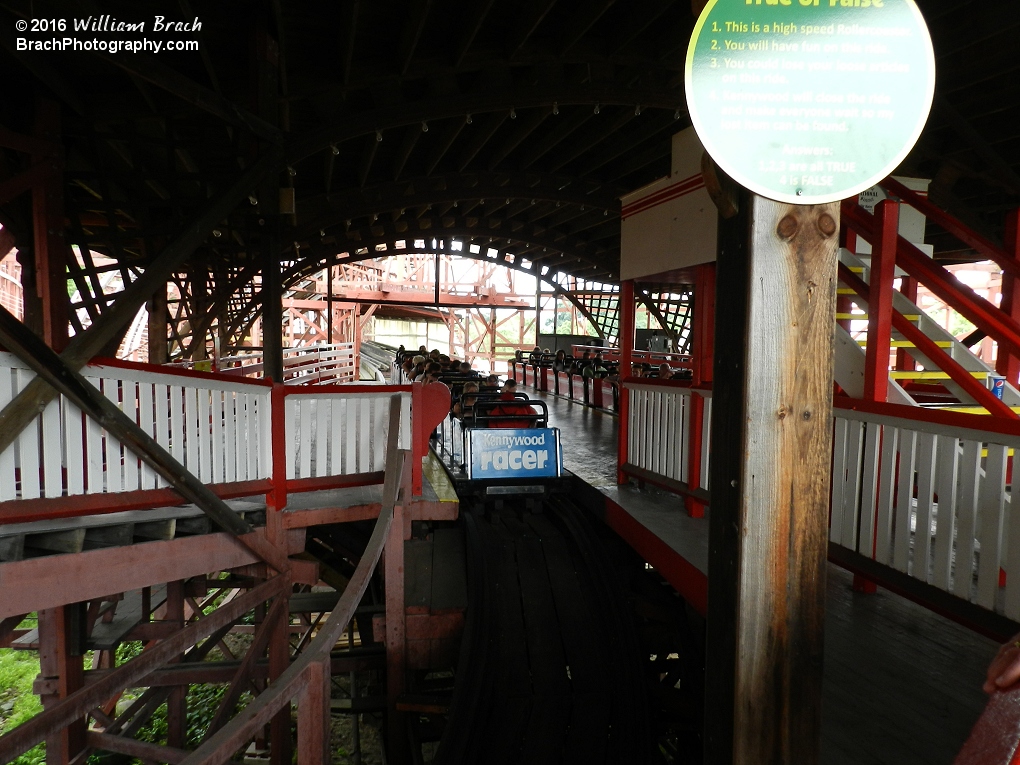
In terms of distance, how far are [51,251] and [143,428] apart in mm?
2685

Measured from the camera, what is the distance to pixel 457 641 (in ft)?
15.9

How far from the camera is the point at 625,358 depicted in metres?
6.39

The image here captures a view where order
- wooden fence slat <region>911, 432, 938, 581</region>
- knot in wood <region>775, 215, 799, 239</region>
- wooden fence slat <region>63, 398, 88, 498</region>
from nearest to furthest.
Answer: knot in wood <region>775, 215, 799, 239</region> → wooden fence slat <region>911, 432, 938, 581</region> → wooden fence slat <region>63, 398, 88, 498</region>

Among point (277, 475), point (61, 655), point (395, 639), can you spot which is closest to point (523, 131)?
point (277, 475)

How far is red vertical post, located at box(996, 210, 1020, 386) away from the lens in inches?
210

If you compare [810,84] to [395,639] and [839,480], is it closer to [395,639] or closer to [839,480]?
[839,480]

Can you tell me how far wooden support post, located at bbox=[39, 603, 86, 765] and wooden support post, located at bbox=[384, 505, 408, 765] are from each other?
2.48 m

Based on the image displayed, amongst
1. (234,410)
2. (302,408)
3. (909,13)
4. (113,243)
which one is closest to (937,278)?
(909,13)

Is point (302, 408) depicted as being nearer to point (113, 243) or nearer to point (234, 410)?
point (234, 410)

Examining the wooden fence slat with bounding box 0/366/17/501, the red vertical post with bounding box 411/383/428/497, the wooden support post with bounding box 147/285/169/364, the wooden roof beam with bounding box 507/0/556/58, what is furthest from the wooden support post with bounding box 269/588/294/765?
the wooden support post with bounding box 147/285/169/364

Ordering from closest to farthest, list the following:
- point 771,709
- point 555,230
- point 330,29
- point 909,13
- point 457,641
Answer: point 909,13, point 771,709, point 457,641, point 330,29, point 555,230

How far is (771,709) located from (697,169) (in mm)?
4185

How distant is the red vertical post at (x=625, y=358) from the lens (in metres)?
6.16

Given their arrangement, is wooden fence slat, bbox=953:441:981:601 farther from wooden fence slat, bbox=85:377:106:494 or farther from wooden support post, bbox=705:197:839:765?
wooden fence slat, bbox=85:377:106:494
